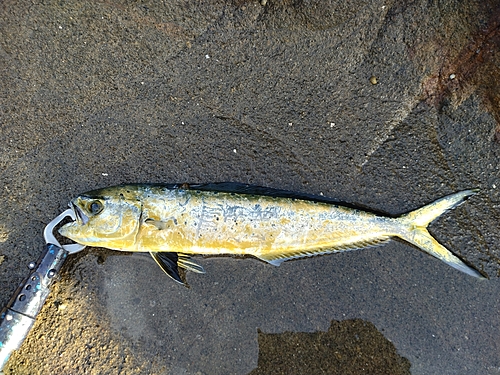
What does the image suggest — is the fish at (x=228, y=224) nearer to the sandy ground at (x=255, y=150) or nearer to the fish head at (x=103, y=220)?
the fish head at (x=103, y=220)

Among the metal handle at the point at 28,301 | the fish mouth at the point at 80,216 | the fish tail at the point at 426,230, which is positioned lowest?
the metal handle at the point at 28,301

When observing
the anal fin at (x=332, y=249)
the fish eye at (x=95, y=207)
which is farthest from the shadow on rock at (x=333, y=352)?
the fish eye at (x=95, y=207)

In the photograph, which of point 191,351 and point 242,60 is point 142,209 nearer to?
point 191,351

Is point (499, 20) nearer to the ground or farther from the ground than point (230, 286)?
farther from the ground

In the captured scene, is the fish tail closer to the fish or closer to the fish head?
the fish

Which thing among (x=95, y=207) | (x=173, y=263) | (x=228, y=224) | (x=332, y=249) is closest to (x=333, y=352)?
(x=332, y=249)

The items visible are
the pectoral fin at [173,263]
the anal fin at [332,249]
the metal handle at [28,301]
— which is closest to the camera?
the metal handle at [28,301]

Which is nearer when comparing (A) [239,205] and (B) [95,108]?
(A) [239,205]

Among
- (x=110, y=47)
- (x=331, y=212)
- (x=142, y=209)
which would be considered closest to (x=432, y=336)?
(x=331, y=212)
